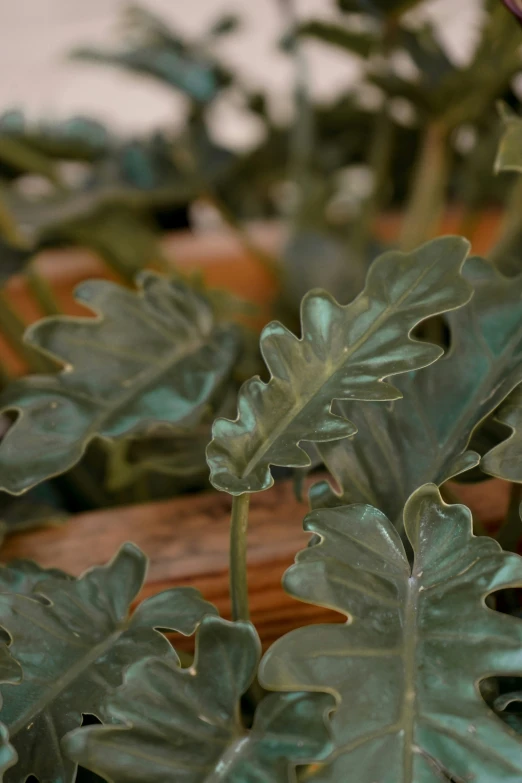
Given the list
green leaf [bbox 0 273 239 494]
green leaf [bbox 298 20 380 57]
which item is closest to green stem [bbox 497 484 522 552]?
green leaf [bbox 0 273 239 494]

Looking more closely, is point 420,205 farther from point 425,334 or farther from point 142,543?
point 142,543

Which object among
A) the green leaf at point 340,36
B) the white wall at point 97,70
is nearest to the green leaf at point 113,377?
the green leaf at point 340,36

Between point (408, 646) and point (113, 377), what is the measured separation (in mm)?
302

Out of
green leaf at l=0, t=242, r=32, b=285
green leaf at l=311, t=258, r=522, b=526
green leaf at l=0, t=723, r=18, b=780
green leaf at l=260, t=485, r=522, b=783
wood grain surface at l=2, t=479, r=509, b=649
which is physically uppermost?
green leaf at l=0, t=242, r=32, b=285

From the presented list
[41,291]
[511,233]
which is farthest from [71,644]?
[511,233]

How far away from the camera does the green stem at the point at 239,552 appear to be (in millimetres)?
432

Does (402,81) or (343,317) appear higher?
(402,81)

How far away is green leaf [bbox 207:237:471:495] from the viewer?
0.44 m

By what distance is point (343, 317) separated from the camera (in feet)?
1.55

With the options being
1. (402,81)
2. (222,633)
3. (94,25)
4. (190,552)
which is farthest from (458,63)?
(94,25)

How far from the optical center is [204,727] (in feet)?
1.25

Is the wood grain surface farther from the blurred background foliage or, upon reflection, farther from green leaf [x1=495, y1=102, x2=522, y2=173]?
green leaf [x1=495, y1=102, x2=522, y2=173]

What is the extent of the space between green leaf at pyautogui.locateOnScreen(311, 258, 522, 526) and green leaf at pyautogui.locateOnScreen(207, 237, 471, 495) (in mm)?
37

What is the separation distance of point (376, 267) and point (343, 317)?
4 cm
